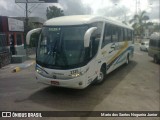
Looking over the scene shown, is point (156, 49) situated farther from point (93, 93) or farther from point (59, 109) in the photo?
point (59, 109)

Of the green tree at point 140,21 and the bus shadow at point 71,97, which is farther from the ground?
the green tree at point 140,21

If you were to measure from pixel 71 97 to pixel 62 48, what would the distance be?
1.89 m

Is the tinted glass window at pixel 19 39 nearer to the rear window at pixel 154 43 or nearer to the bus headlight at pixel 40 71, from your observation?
the rear window at pixel 154 43

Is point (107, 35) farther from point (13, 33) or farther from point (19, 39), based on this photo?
point (19, 39)

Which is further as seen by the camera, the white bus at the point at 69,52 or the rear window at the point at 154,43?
the rear window at the point at 154,43

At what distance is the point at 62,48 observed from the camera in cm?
745

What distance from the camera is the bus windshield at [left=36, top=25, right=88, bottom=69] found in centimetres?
733

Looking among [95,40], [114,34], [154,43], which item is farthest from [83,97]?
[154,43]

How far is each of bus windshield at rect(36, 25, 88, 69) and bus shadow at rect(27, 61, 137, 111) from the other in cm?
119

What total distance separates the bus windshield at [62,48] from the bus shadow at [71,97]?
119cm

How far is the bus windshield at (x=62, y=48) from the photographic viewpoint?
7328 mm

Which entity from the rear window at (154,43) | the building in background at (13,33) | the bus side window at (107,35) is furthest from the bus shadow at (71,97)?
the building in background at (13,33)

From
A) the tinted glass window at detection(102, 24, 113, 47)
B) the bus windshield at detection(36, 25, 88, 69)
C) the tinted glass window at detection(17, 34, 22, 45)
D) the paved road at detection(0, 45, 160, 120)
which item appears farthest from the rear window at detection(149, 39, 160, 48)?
the tinted glass window at detection(17, 34, 22, 45)

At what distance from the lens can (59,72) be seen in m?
7.32
